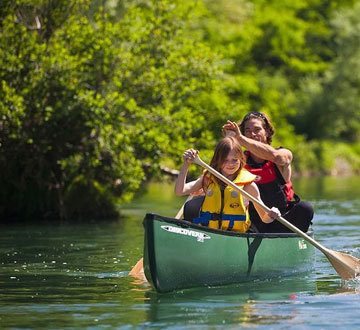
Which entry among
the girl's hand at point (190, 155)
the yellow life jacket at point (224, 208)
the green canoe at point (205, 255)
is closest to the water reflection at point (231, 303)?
the green canoe at point (205, 255)

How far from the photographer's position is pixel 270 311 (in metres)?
8.01

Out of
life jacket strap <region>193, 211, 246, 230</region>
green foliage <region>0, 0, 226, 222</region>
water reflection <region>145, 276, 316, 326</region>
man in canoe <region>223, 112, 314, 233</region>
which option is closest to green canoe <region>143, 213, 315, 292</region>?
water reflection <region>145, 276, 316, 326</region>

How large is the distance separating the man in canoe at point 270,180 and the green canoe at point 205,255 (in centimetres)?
42

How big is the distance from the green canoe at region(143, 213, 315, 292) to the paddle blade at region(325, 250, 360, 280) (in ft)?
1.41

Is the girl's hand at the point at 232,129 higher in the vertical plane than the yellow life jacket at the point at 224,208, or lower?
higher

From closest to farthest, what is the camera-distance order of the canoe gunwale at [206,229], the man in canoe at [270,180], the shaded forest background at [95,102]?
the canoe gunwale at [206,229], the man in canoe at [270,180], the shaded forest background at [95,102]

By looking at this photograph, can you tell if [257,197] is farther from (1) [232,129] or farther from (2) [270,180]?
(2) [270,180]

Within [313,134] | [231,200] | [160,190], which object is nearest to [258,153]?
[231,200]

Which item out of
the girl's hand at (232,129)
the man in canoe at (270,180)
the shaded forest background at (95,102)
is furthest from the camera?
the shaded forest background at (95,102)

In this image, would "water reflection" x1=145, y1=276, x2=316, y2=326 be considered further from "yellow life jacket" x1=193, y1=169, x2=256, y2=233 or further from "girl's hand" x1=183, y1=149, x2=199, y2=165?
"girl's hand" x1=183, y1=149, x2=199, y2=165

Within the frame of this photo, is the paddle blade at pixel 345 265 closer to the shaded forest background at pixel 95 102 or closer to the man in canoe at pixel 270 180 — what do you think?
the man in canoe at pixel 270 180

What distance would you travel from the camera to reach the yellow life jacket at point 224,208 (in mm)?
9430

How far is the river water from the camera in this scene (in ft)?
24.9

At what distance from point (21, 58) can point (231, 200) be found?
24.5 ft
